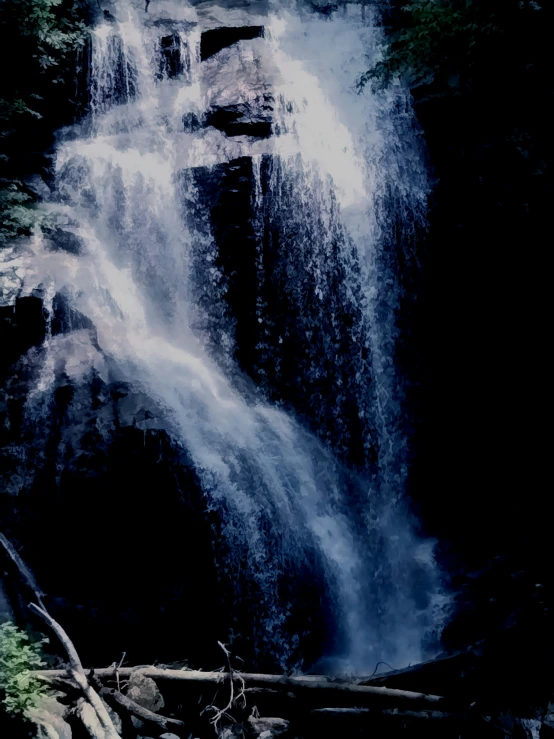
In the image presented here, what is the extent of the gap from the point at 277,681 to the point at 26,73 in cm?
1184

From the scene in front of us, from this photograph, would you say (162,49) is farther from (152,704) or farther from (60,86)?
(152,704)

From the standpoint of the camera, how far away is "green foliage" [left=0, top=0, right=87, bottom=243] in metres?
8.92

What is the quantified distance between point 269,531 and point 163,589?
1.51 metres

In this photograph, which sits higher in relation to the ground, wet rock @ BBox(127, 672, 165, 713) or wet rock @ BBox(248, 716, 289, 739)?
wet rock @ BBox(127, 672, 165, 713)

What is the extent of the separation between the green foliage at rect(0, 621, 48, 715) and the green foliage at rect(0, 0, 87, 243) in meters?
6.19

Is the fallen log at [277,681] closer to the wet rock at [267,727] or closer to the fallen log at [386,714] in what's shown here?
the fallen log at [386,714]

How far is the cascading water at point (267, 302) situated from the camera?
7.34m

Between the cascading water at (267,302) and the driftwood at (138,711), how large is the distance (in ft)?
6.70

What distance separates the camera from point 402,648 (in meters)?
7.37

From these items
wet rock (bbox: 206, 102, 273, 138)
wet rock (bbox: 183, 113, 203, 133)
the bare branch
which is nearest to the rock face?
wet rock (bbox: 206, 102, 273, 138)

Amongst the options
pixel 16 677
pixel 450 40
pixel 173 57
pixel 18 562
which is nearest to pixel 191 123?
pixel 173 57

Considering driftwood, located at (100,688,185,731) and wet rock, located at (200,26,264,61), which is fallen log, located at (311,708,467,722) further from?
wet rock, located at (200,26,264,61)

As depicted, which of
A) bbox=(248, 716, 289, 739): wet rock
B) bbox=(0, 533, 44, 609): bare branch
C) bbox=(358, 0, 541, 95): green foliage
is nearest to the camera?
bbox=(248, 716, 289, 739): wet rock

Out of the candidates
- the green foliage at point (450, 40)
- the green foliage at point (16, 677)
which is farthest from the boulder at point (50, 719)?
the green foliage at point (450, 40)
